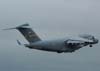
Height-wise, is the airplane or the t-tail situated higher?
the t-tail

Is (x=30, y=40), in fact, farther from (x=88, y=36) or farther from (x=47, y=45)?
(x=88, y=36)

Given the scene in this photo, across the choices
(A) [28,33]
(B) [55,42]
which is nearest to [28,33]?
(A) [28,33]

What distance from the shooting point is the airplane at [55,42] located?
12150cm

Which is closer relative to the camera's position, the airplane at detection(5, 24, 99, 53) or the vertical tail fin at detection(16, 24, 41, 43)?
the airplane at detection(5, 24, 99, 53)

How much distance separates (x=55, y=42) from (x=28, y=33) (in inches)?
315

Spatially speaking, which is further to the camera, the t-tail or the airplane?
the t-tail

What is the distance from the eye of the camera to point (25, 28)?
→ 126750 mm

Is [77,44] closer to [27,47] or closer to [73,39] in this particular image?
[73,39]

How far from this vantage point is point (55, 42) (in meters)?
122

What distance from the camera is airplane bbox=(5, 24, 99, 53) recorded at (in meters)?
122

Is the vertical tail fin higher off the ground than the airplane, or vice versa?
the vertical tail fin

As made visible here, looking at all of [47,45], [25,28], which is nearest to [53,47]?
[47,45]

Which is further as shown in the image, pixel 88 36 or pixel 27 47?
pixel 88 36

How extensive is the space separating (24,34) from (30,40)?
2876mm
